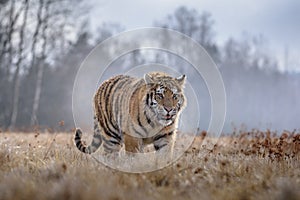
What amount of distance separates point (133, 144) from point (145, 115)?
0.50m

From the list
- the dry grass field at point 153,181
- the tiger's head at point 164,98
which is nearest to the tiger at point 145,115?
the tiger's head at point 164,98

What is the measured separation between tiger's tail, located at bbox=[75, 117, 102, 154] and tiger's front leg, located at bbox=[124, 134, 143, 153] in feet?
2.73

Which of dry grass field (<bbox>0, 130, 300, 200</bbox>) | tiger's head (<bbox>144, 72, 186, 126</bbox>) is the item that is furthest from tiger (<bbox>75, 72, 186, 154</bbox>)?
dry grass field (<bbox>0, 130, 300, 200</bbox>)

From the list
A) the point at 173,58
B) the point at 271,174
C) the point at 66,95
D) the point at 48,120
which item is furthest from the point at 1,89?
the point at 271,174

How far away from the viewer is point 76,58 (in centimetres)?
3694

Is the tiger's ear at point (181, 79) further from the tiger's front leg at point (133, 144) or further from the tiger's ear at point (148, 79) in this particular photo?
the tiger's front leg at point (133, 144)

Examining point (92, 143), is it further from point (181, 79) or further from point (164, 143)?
point (181, 79)

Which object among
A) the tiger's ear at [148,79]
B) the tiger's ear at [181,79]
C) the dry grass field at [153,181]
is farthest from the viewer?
the tiger's ear at [181,79]

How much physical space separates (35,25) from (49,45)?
8.30 ft

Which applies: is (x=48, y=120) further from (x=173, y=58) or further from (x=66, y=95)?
(x=173, y=58)

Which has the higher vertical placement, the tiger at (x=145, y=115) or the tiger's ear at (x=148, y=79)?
the tiger's ear at (x=148, y=79)

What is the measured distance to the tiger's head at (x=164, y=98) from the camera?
7160mm

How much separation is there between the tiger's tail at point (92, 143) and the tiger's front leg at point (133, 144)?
833mm

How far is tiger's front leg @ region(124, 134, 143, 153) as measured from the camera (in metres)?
7.14
